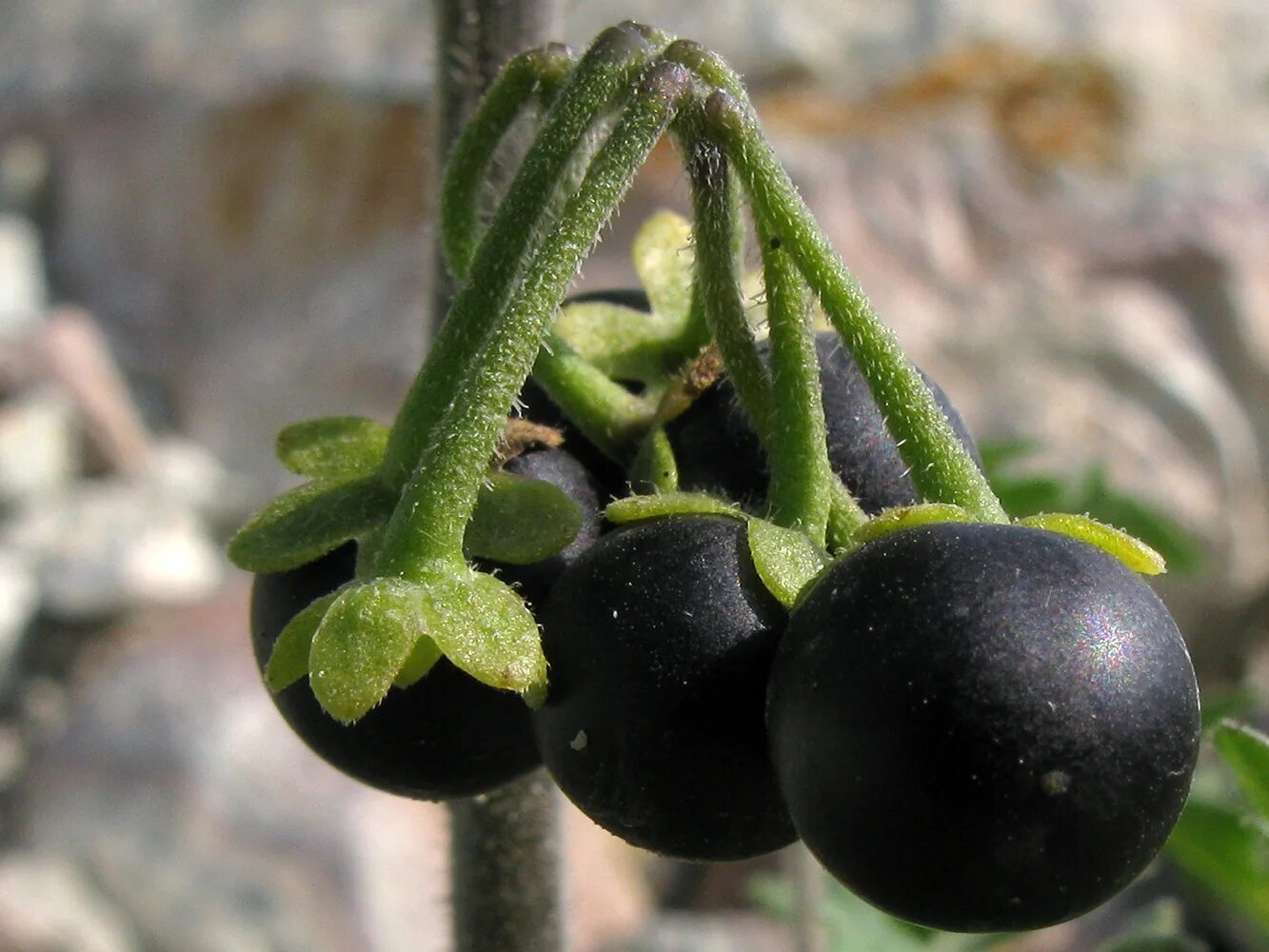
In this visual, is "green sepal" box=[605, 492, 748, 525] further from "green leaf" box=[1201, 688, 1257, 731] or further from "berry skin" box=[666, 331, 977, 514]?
"green leaf" box=[1201, 688, 1257, 731]

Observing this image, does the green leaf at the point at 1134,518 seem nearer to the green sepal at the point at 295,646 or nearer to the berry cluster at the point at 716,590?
the berry cluster at the point at 716,590

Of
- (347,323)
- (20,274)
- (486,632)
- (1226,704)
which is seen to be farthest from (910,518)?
(20,274)

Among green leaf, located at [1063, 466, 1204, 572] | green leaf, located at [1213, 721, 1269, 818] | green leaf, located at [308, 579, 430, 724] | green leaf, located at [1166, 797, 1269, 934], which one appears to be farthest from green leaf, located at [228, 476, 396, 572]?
green leaf, located at [1063, 466, 1204, 572]

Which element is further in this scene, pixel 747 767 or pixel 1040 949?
pixel 1040 949

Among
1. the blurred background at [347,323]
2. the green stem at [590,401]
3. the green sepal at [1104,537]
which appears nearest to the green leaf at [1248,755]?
the green sepal at [1104,537]

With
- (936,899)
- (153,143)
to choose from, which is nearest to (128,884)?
(936,899)

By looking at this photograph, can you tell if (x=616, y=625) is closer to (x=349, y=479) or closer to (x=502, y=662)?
(x=502, y=662)

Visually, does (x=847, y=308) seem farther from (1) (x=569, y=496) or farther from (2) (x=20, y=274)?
(2) (x=20, y=274)
